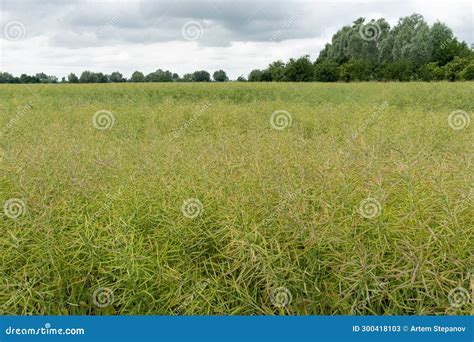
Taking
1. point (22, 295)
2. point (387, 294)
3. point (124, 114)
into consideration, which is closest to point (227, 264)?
point (387, 294)

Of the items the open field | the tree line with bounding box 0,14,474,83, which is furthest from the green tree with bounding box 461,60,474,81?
the open field

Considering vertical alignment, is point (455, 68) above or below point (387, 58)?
below

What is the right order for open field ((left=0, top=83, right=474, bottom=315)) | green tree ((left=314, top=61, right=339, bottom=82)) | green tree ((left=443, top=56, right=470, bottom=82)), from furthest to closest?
green tree ((left=314, top=61, right=339, bottom=82)) < green tree ((left=443, top=56, right=470, bottom=82)) < open field ((left=0, top=83, right=474, bottom=315))

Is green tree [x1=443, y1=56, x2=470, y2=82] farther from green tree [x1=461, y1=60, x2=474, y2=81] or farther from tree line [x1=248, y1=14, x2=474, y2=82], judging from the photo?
green tree [x1=461, y1=60, x2=474, y2=81]

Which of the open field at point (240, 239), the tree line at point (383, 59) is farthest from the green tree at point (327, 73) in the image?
the open field at point (240, 239)

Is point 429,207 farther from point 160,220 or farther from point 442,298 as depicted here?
point 160,220

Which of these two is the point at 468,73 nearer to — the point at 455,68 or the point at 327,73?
the point at 455,68

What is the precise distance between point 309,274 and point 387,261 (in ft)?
1.41

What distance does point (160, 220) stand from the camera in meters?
2.45

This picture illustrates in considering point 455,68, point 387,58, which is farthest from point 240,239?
point 387,58

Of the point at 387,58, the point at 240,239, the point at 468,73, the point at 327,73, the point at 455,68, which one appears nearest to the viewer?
the point at 240,239

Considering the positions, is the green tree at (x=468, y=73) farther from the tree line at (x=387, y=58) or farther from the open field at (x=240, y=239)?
the open field at (x=240, y=239)

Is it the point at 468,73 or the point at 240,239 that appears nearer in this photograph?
the point at 240,239

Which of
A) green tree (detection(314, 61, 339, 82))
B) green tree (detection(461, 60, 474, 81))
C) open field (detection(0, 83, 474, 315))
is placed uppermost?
green tree (detection(314, 61, 339, 82))
